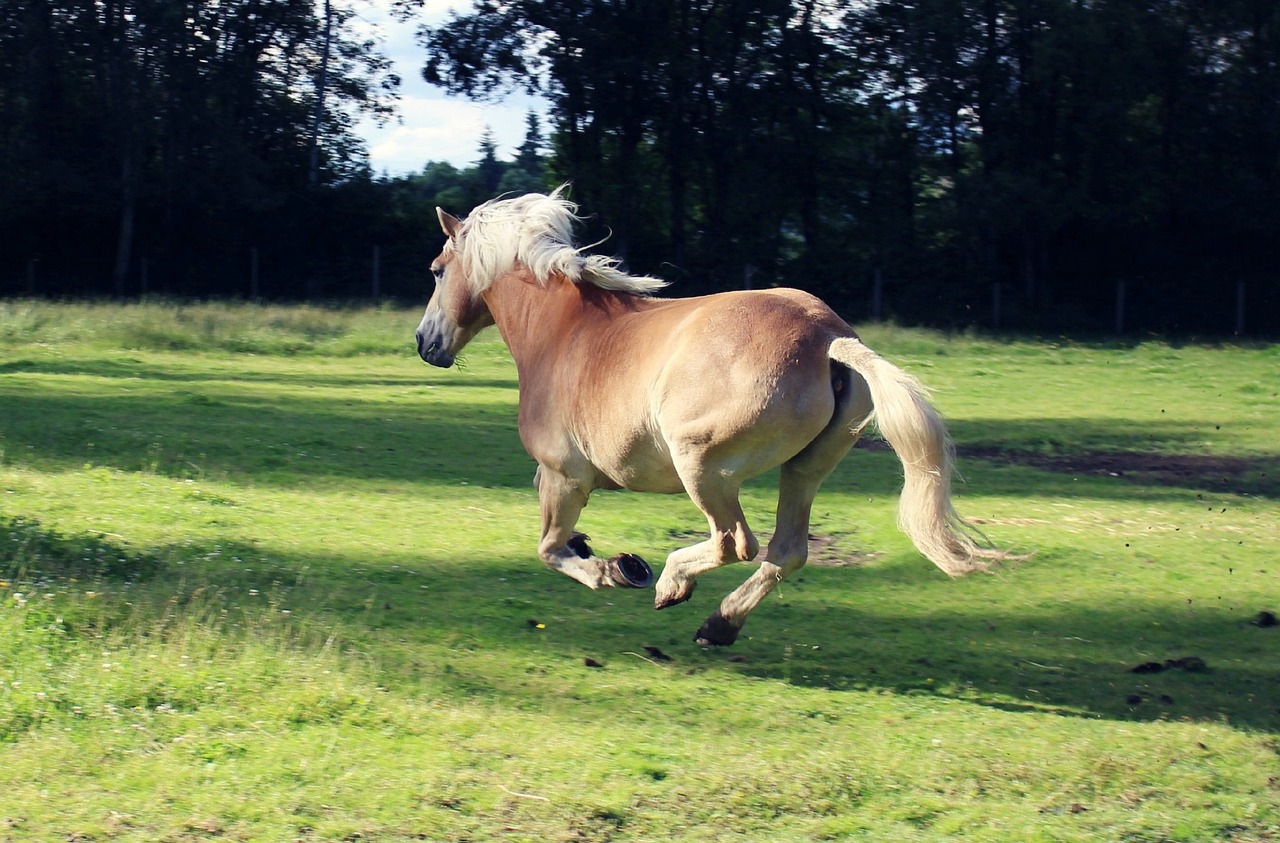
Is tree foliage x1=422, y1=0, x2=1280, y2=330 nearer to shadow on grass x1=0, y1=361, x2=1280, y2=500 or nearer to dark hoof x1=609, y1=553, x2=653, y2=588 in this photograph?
shadow on grass x1=0, y1=361, x2=1280, y2=500

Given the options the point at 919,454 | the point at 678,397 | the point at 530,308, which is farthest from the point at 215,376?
the point at 919,454

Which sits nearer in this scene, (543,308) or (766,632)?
(543,308)

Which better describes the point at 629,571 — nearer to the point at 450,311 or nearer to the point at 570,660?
the point at 570,660

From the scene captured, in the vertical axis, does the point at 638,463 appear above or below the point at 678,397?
below

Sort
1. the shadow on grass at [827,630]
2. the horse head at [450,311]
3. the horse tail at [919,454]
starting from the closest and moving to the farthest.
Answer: the horse tail at [919,454]
the shadow on grass at [827,630]
the horse head at [450,311]

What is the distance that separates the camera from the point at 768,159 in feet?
110

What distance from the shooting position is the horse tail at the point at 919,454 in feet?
16.6

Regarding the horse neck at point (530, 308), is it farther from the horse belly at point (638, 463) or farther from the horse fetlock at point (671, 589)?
the horse fetlock at point (671, 589)

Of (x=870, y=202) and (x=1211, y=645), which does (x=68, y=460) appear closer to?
(x=1211, y=645)

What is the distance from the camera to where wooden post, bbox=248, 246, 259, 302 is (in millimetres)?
32875

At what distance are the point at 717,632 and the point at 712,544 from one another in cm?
65

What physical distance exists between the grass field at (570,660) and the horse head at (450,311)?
1251 mm

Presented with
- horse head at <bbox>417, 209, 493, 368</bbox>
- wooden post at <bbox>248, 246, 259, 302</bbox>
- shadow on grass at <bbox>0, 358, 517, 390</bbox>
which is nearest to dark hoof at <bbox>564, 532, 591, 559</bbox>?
horse head at <bbox>417, 209, 493, 368</bbox>

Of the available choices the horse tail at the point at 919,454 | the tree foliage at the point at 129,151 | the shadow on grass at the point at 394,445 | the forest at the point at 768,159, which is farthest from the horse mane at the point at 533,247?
the tree foliage at the point at 129,151
